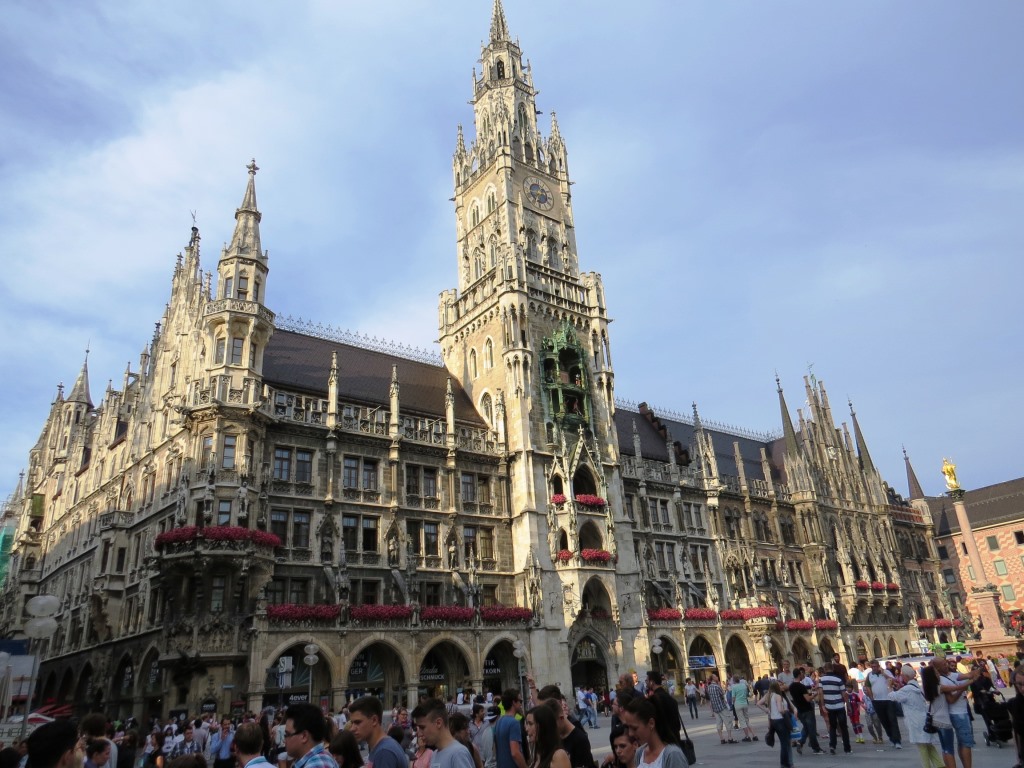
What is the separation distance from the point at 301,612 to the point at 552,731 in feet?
84.7

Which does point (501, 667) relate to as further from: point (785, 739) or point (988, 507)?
point (988, 507)

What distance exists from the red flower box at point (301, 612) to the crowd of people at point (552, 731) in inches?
295

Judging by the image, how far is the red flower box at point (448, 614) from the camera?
3359cm

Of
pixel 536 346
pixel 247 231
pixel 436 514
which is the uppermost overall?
pixel 247 231

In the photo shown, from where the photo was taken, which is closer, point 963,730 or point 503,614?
point 963,730

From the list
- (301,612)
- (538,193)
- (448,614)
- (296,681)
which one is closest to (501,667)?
(448,614)

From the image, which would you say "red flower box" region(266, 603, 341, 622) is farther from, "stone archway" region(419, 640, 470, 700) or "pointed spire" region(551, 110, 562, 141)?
"pointed spire" region(551, 110, 562, 141)

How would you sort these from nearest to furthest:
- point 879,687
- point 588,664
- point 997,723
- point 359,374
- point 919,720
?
1. point 919,720
2. point 997,723
3. point 879,687
4. point 588,664
5. point 359,374

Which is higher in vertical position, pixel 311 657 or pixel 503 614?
pixel 503 614

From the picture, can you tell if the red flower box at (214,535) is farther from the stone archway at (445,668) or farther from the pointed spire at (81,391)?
the pointed spire at (81,391)

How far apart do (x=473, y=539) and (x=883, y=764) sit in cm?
2665

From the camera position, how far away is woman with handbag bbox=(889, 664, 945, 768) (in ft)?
37.6

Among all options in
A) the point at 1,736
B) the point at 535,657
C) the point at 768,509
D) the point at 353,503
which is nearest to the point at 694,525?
the point at 768,509

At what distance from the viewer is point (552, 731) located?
672 cm
